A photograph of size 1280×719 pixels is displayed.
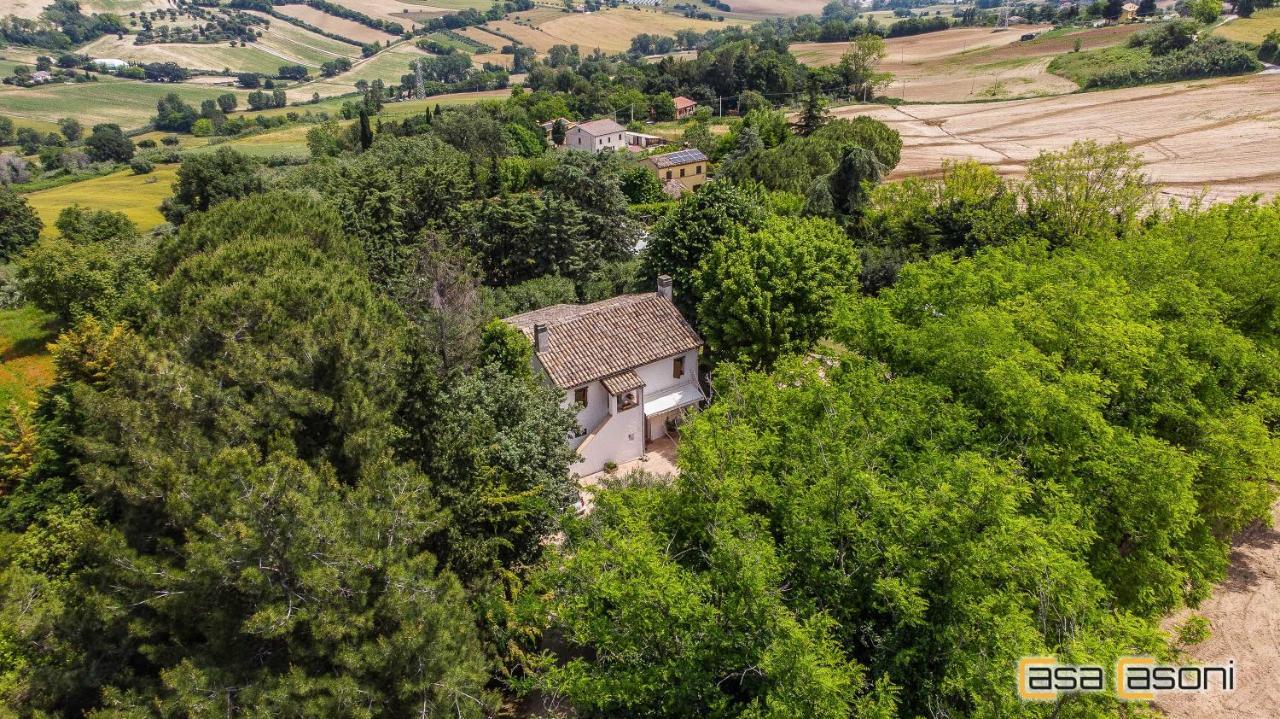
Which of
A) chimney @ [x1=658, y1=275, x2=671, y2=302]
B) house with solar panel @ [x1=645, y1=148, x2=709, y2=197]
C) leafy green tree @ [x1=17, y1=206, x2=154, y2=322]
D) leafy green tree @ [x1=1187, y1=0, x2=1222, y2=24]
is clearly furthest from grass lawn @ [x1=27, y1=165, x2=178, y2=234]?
leafy green tree @ [x1=1187, y1=0, x2=1222, y2=24]

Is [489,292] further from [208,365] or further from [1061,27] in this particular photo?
[1061,27]

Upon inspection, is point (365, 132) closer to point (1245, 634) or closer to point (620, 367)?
point (620, 367)

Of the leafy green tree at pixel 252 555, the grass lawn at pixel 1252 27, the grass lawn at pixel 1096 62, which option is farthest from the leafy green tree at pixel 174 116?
the grass lawn at pixel 1252 27

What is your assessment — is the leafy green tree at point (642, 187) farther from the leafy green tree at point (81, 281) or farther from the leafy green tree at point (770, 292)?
the leafy green tree at point (81, 281)

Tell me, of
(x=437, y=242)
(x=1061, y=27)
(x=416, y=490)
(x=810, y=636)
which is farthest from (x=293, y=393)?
(x=1061, y=27)

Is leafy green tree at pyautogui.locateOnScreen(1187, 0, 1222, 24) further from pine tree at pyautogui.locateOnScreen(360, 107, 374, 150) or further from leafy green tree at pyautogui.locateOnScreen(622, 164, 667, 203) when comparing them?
pine tree at pyautogui.locateOnScreen(360, 107, 374, 150)

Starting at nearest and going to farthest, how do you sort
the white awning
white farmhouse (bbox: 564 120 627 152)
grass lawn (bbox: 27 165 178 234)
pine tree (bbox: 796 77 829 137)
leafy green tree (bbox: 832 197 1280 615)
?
leafy green tree (bbox: 832 197 1280 615)
the white awning
grass lawn (bbox: 27 165 178 234)
pine tree (bbox: 796 77 829 137)
white farmhouse (bbox: 564 120 627 152)
